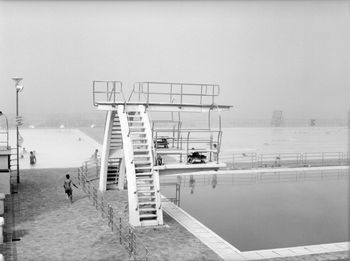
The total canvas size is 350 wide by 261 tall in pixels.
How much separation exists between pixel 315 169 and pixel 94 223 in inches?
861

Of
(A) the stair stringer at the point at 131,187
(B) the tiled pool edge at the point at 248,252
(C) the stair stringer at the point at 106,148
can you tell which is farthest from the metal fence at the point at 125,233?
(B) the tiled pool edge at the point at 248,252

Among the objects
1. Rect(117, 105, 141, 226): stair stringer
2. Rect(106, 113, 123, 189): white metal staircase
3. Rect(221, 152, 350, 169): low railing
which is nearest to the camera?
Rect(117, 105, 141, 226): stair stringer

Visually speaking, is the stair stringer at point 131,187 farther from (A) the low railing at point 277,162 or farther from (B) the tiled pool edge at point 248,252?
(A) the low railing at point 277,162

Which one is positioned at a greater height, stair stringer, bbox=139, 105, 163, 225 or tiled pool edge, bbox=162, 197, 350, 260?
stair stringer, bbox=139, 105, 163, 225

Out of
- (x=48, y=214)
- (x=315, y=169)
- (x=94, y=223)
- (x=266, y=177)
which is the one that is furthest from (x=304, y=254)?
(x=315, y=169)

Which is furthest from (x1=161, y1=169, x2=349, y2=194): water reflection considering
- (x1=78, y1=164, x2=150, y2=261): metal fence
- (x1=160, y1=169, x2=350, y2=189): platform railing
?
(x1=78, y1=164, x2=150, y2=261): metal fence

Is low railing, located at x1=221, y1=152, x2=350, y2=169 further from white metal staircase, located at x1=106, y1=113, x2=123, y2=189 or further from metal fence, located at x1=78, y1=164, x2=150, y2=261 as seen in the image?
metal fence, located at x1=78, y1=164, x2=150, y2=261

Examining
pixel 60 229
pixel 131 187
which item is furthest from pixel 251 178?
pixel 60 229

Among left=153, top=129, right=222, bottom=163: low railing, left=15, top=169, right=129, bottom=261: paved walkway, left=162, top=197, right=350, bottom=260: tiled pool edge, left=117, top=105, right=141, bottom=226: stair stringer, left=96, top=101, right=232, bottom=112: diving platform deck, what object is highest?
left=96, top=101, right=232, bottom=112: diving platform deck

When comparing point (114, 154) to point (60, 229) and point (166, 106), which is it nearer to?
point (166, 106)

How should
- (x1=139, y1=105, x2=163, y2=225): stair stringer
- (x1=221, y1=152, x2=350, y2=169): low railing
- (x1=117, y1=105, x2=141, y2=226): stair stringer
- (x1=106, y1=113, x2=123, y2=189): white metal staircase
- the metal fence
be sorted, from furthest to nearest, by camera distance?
(x1=221, y1=152, x2=350, y2=169): low railing, (x1=106, y1=113, x2=123, y2=189): white metal staircase, (x1=139, y1=105, x2=163, y2=225): stair stringer, (x1=117, y1=105, x2=141, y2=226): stair stringer, the metal fence

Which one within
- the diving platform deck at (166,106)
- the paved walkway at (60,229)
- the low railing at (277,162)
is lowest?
the paved walkway at (60,229)

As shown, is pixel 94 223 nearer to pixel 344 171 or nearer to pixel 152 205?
pixel 152 205

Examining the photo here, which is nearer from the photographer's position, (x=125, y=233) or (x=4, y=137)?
(x=125, y=233)
